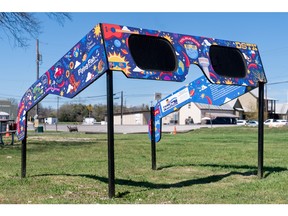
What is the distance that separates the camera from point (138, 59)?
263 inches

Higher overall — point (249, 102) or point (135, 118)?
point (249, 102)

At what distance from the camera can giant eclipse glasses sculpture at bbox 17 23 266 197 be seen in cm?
635

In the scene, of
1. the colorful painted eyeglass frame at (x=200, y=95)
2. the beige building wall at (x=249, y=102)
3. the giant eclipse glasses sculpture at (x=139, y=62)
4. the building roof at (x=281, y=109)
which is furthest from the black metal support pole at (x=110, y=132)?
the building roof at (x=281, y=109)

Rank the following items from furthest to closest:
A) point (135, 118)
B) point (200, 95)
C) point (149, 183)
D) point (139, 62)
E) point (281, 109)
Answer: point (281, 109) → point (135, 118) → point (200, 95) → point (149, 183) → point (139, 62)

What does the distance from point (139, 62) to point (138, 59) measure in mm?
63

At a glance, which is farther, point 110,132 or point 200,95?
point 200,95

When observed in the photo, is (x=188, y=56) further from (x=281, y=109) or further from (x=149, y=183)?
(x=281, y=109)

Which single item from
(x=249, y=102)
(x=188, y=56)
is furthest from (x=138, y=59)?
(x=249, y=102)

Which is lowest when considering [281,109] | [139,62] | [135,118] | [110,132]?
[110,132]

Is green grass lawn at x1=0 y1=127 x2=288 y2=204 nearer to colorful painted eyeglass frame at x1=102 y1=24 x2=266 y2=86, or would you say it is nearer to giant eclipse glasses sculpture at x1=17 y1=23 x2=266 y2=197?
giant eclipse glasses sculpture at x1=17 y1=23 x2=266 y2=197

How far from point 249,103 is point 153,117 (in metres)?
88.7

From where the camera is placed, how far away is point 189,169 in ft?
33.1

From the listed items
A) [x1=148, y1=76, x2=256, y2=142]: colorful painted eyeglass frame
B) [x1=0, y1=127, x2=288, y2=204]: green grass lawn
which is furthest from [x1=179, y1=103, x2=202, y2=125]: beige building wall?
[x1=148, y1=76, x2=256, y2=142]: colorful painted eyeglass frame

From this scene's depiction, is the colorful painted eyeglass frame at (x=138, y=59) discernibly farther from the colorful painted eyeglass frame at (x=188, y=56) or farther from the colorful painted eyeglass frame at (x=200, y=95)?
the colorful painted eyeglass frame at (x=200, y=95)
